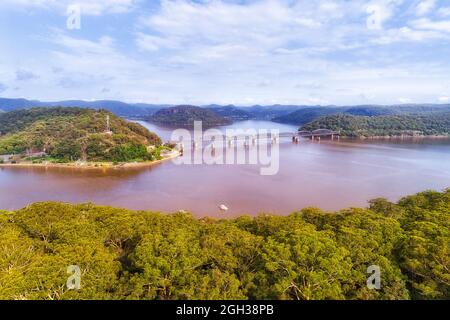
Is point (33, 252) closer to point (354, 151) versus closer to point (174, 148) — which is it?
point (174, 148)

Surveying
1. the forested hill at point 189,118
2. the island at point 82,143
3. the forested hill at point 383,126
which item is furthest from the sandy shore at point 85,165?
the forested hill at point 189,118

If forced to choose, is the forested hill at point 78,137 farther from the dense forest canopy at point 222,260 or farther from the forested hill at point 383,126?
the forested hill at point 383,126

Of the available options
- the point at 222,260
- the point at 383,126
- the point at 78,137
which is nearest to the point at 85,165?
the point at 78,137

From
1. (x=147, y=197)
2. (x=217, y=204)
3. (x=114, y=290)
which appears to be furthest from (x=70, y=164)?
(x=114, y=290)

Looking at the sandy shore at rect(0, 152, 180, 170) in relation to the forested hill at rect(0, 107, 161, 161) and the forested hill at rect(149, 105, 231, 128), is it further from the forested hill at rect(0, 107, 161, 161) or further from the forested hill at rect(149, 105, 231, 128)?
the forested hill at rect(149, 105, 231, 128)

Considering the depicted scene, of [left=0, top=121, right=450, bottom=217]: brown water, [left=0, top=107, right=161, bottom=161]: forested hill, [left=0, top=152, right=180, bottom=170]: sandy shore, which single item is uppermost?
[left=0, top=107, right=161, bottom=161]: forested hill

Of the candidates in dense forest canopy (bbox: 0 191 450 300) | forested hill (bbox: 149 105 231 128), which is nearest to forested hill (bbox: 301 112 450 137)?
forested hill (bbox: 149 105 231 128)

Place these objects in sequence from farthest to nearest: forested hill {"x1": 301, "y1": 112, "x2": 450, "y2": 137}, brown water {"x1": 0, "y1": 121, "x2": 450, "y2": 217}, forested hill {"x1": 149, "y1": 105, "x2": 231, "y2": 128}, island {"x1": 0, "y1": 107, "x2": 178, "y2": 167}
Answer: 1. forested hill {"x1": 149, "y1": 105, "x2": 231, "y2": 128}
2. forested hill {"x1": 301, "y1": 112, "x2": 450, "y2": 137}
3. island {"x1": 0, "y1": 107, "x2": 178, "y2": 167}
4. brown water {"x1": 0, "y1": 121, "x2": 450, "y2": 217}
